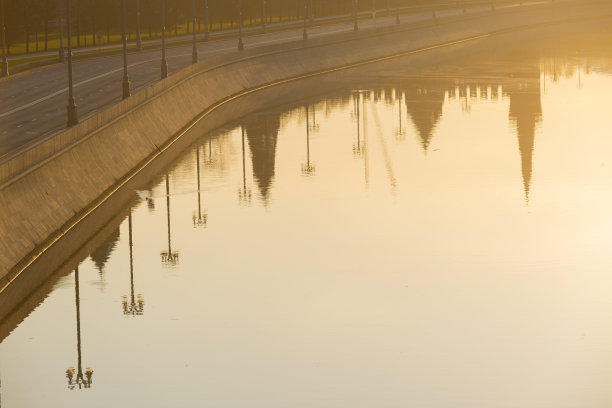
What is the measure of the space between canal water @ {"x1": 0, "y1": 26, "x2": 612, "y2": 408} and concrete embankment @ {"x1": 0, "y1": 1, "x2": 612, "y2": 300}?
71.1 inches

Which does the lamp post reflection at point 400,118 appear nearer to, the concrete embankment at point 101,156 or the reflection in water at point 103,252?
the concrete embankment at point 101,156

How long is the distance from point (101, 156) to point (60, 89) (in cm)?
3051

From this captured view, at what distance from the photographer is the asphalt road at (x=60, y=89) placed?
8453 centimetres

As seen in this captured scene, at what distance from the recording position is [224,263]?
67000mm

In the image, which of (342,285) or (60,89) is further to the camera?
(60,89)

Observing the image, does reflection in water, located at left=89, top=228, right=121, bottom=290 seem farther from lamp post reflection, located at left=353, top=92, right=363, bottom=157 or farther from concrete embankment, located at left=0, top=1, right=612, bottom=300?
lamp post reflection, located at left=353, top=92, right=363, bottom=157

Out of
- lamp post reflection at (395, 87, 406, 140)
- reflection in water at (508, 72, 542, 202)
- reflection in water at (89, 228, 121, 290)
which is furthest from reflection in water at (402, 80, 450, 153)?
reflection in water at (89, 228, 121, 290)

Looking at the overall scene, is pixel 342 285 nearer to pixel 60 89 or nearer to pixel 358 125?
pixel 60 89

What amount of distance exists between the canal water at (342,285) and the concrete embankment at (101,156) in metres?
1.81

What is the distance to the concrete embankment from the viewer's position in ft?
200

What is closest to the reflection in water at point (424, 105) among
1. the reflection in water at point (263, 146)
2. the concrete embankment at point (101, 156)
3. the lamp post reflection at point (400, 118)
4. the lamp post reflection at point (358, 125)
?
the lamp post reflection at point (400, 118)

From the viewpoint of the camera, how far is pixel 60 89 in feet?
362

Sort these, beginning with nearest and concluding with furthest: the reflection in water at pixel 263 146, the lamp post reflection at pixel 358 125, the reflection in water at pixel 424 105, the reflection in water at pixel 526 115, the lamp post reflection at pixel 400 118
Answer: the reflection in water at pixel 263 146 → the reflection in water at pixel 526 115 → the lamp post reflection at pixel 358 125 → the reflection in water at pixel 424 105 → the lamp post reflection at pixel 400 118

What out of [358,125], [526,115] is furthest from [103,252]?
[526,115]
